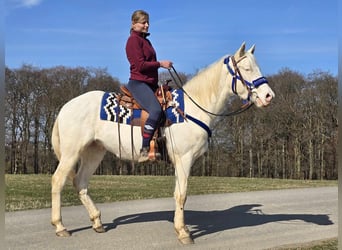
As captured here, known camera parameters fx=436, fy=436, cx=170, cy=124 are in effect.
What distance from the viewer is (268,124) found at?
34250 millimetres

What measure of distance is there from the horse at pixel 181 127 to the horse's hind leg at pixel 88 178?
0.02 m

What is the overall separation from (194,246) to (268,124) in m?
28.8

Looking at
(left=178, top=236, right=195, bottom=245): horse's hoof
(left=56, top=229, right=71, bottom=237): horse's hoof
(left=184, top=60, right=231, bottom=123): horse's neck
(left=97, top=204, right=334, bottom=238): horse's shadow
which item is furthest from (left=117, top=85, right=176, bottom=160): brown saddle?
(left=56, top=229, right=71, bottom=237): horse's hoof

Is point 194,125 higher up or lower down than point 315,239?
higher up

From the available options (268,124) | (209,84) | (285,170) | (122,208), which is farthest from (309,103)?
(209,84)

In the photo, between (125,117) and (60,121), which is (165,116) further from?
(60,121)

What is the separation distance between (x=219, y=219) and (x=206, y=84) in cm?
321

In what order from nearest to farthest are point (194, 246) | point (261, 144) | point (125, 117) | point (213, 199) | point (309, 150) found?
1. point (194, 246)
2. point (125, 117)
3. point (213, 199)
4. point (309, 150)
5. point (261, 144)

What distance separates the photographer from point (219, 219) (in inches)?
352

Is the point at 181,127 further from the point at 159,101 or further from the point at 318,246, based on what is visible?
the point at 318,246

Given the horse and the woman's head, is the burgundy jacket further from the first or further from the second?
the horse

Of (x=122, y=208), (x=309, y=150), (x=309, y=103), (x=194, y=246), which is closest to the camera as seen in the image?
(x=194, y=246)

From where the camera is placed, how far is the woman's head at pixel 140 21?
6715mm

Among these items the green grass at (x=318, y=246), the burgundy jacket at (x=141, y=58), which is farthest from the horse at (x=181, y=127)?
→ the green grass at (x=318, y=246)
